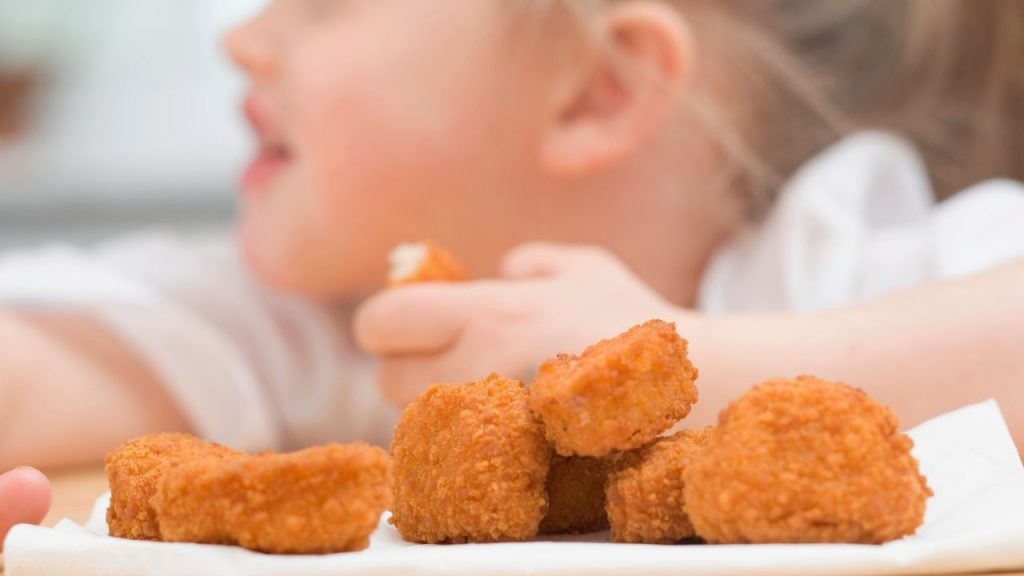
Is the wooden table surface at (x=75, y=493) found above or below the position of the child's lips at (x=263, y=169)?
below

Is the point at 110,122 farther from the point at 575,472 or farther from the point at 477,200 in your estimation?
the point at 575,472

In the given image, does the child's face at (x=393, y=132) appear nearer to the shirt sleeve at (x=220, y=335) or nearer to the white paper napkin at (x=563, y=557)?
the shirt sleeve at (x=220, y=335)

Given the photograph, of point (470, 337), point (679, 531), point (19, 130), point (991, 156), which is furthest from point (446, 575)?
point (19, 130)

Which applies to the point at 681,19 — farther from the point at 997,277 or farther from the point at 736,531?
the point at 736,531

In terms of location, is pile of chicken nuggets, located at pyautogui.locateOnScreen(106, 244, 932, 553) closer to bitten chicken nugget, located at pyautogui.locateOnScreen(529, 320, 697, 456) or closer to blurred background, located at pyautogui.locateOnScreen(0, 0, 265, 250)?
bitten chicken nugget, located at pyautogui.locateOnScreen(529, 320, 697, 456)

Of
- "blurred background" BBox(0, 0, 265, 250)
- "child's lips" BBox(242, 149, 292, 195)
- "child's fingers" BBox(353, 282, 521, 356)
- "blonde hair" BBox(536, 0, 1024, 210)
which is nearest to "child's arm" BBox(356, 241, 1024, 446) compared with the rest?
"child's fingers" BBox(353, 282, 521, 356)

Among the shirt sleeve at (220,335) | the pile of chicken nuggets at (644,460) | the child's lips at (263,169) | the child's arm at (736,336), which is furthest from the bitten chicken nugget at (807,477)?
the child's lips at (263,169)
